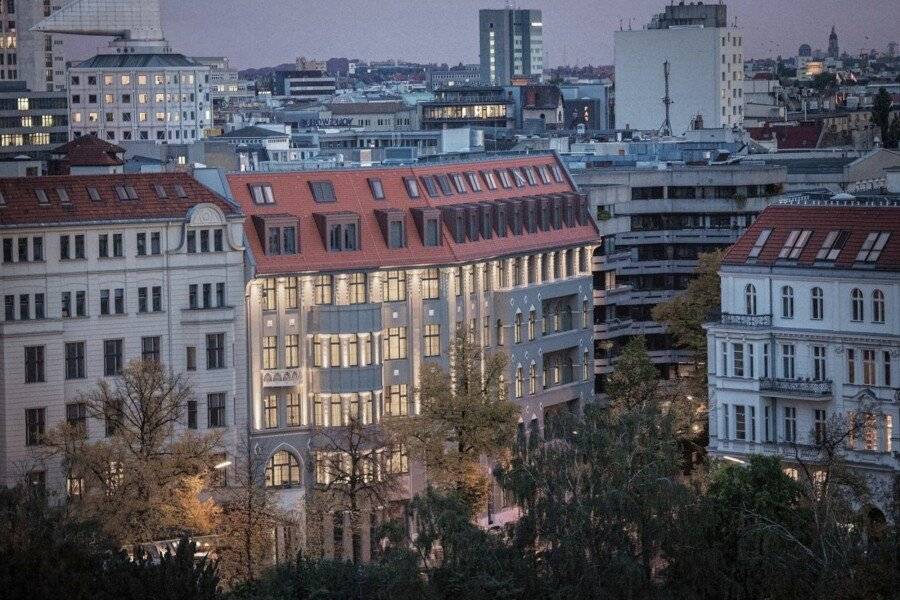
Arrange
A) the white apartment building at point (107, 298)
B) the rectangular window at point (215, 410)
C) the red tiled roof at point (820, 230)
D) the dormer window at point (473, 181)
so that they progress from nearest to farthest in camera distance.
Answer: the white apartment building at point (107, 298), the red tiled roof at point (820, 230), the rectangular window at point (215, 410), the dormer window at point (473, 181)

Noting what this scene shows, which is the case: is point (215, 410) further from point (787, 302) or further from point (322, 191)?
point (787, 302)

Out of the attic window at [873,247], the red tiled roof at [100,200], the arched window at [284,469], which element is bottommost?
the arched window at [284,469]

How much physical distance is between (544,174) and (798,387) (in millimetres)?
31814

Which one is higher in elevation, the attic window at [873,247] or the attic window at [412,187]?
the attic window at [412,187]

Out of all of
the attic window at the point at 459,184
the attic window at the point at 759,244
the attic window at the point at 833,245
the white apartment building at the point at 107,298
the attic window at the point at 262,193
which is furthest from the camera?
the attic window at the point at 459,184

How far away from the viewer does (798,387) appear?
13625cm

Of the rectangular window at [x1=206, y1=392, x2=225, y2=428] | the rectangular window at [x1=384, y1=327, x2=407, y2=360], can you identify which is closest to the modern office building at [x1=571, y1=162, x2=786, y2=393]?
the rectangular window at [x1=384, y1=327, x2=407, y2=360]

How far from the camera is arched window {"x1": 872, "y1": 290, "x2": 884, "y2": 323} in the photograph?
13388cm

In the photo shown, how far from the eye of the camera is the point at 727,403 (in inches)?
5502

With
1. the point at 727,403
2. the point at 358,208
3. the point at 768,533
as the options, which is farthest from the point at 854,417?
the point at 358,208

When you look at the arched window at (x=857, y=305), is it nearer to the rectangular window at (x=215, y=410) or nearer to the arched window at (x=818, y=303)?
the arched window at (x=818, y=303)

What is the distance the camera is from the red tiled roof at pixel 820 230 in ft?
444

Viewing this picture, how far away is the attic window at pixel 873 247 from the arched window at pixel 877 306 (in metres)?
1.77

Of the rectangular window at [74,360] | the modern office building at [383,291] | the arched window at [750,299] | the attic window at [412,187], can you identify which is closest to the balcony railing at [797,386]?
the arched window at [750,299]
